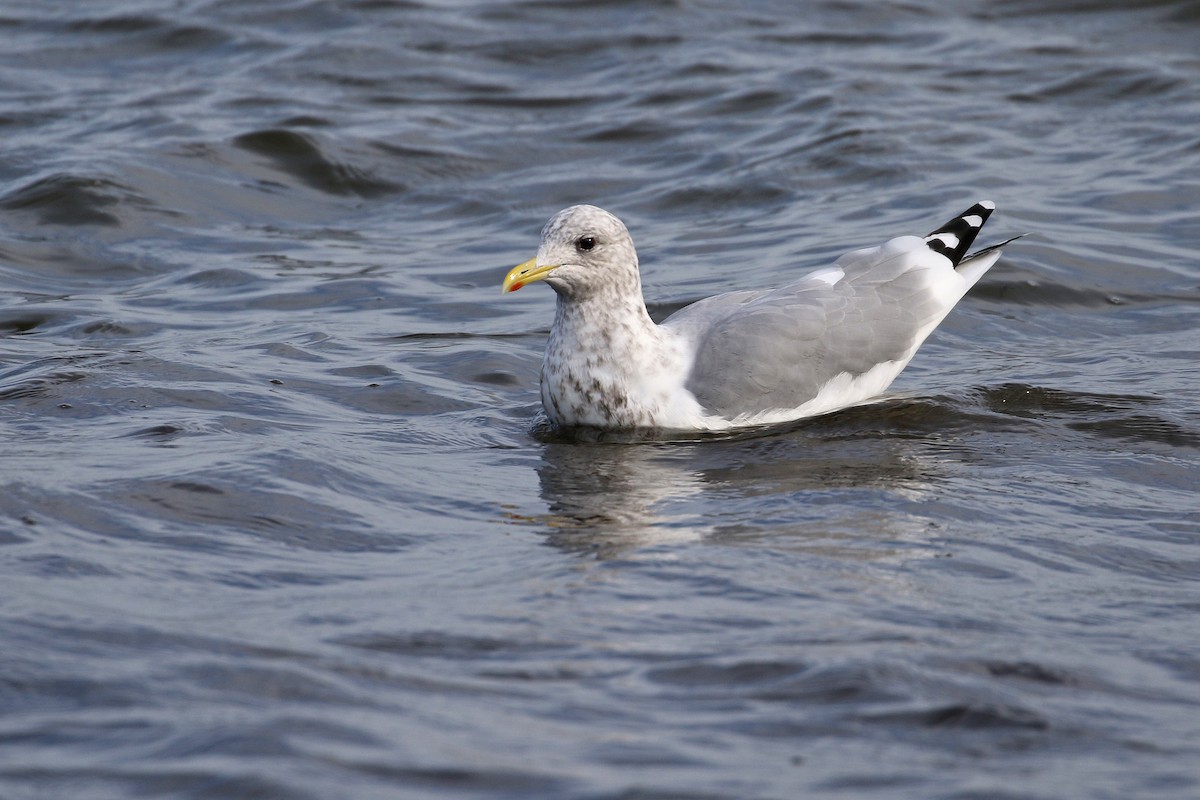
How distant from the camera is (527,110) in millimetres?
13578

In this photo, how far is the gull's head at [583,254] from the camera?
6.79 metres

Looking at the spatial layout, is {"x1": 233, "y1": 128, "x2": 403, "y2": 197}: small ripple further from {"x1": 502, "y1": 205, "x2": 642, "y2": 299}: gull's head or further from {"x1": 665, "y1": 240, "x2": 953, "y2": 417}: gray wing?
{"x1": 502, "y1": 205, "x2": 642, "y2": 299}: gull's head

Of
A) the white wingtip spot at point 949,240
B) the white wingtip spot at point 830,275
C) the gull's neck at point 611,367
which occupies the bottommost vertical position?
the gull's neck at point 611,367

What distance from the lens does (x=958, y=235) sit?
296 inches

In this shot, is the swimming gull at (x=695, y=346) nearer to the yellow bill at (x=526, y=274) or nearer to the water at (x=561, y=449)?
the yellow bill at (x=526, y=274)

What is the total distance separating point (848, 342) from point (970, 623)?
2631mm

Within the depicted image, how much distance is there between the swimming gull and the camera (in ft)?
22.1

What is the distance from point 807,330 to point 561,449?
1147mm

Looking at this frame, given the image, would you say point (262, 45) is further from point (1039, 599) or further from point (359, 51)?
point (1039, 599)

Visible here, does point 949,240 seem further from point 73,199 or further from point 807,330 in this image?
point 73,199

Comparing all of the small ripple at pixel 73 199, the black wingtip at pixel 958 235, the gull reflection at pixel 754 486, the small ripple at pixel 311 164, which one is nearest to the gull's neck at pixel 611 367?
the gull reflection at pixel 754 486

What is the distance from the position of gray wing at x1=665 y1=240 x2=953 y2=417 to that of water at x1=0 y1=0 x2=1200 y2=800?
9.5 inches

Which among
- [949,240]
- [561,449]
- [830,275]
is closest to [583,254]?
[561,449]

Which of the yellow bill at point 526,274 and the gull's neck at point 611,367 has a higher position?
the yellow bill at point 526,274
